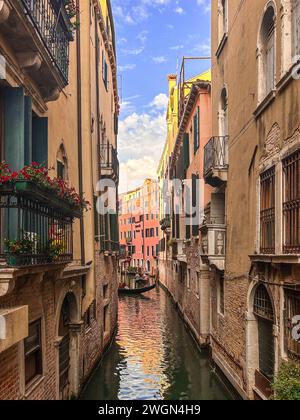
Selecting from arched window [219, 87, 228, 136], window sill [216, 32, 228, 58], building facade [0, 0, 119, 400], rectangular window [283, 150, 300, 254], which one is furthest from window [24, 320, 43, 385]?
window sill [216, 32, 228, 58]

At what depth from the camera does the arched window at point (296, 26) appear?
Result: 7.03 metres

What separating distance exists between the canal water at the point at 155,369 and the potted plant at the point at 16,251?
6.43 meters

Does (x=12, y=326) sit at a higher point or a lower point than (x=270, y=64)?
lower

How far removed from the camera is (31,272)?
5.15 metres

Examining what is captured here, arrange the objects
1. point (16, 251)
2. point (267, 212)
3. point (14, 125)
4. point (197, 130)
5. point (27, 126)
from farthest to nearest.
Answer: point (197, 130) < point (267, 212) < point (27, 126) < point (14, 125) < point (16, 251)

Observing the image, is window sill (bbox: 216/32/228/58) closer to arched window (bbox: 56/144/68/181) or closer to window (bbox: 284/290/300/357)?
arched window (bbox: 56/144/68/181)

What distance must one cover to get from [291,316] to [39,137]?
4.55 metres

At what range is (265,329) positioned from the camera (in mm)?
8594

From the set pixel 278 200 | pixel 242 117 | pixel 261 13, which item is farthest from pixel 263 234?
pixel 261 13

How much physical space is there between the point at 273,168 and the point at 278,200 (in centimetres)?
71

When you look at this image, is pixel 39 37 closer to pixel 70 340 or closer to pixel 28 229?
pixel 28 229

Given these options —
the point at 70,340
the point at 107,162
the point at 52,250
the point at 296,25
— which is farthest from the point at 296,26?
the point at 107,162

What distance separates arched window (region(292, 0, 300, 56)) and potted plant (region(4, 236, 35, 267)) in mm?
4812

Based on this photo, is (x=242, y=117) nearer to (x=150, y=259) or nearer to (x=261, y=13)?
(x=261, y=13)
